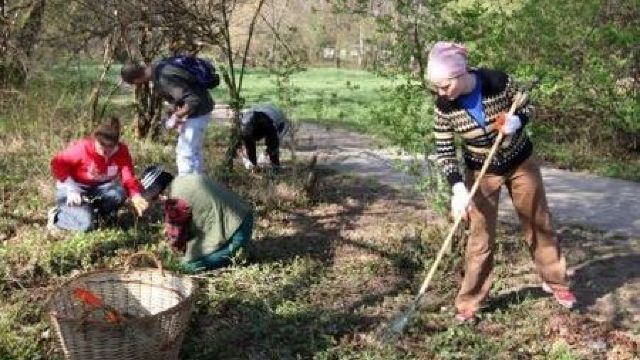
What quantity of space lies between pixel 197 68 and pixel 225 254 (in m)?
1.70

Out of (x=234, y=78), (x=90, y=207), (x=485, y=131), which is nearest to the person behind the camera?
(x=485, y=131)

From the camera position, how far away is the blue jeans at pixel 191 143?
20.6 feet

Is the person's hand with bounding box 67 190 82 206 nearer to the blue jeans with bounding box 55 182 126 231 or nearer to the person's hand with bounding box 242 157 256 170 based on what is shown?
the blue jeans with bounding box 55 182 126 231

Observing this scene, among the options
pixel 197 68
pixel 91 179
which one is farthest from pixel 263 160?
pixel 91 179

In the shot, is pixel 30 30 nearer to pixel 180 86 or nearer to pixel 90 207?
pixel 180 86

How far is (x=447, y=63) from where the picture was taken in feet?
12.8

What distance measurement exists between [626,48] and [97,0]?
6342 mm

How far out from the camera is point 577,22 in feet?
28.8

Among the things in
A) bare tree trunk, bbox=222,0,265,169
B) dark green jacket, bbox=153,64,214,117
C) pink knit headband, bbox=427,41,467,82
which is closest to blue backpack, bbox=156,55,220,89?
dark green jacket, bbox=153,64,214,117

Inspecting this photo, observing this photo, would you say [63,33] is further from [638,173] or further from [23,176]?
[638,173]

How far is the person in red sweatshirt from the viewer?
579cm

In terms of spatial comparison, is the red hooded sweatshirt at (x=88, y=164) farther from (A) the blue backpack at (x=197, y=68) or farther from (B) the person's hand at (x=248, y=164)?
(B) the person's hand at (x=248, y=164)

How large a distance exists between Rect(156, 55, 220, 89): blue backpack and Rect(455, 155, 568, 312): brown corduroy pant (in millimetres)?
2606

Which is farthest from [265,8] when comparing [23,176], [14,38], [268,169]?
[14,38]
